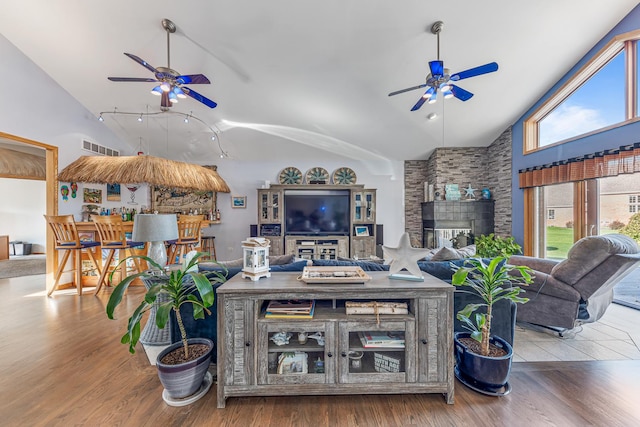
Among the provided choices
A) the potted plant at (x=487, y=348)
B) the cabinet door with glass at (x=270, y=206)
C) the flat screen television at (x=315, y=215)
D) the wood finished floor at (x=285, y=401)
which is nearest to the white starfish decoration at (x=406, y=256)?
the potted plant at (x=487, y=348)

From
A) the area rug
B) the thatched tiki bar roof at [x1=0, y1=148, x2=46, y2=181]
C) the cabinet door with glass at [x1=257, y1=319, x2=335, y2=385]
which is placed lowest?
the area rug

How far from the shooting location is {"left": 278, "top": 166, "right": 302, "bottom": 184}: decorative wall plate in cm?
612

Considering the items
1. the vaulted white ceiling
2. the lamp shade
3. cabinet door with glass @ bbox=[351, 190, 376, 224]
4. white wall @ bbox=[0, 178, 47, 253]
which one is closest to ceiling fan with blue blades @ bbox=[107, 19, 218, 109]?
the vaulted white ceiling

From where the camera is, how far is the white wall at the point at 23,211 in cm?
663

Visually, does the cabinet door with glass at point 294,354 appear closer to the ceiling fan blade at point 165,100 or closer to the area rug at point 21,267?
the ceiling fan blade at point 165,100

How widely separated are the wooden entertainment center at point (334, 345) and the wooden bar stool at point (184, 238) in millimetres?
3079

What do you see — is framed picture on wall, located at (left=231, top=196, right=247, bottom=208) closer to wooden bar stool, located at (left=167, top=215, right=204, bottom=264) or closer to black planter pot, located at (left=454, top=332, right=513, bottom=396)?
wooden bar stool, located at (left=167, top=215, right=204, bottom=264)

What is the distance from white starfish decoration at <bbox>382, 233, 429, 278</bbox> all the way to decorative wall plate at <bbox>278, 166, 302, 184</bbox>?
446 centimetres

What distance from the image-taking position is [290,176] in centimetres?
613

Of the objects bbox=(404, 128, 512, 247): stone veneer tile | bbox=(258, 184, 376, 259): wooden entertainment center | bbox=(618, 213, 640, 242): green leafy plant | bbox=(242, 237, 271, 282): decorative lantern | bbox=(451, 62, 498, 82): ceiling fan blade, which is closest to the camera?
bbox=(242, 237, 271, 282): decorative lantern

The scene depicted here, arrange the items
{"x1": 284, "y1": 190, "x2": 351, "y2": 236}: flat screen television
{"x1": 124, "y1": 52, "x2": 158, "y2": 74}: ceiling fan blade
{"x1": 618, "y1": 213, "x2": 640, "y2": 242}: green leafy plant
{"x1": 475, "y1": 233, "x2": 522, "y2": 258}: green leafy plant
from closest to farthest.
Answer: {"x1": 124, "y1": 52, "x2": 158, "y2": 74}: ceiling fan blade → {"x1": 618, "y1": 213, "x2": 640, "y2": 242}: green leafy plant → {"x1": 475, "y1": 233, "x2": 522, "y2": 258}: green leafy plant → {"x1": 284, "y1": 190, "x2": 351, "y2": 236}: flat screen television

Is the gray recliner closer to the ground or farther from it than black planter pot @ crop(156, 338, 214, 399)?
farther from it

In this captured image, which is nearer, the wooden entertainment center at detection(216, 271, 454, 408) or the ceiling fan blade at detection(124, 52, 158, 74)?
the wooden entertainment center at detection(216, 271, 454, 408)

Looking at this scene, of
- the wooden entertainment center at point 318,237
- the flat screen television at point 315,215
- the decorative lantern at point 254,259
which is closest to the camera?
the decorative lantern at point 254,259
